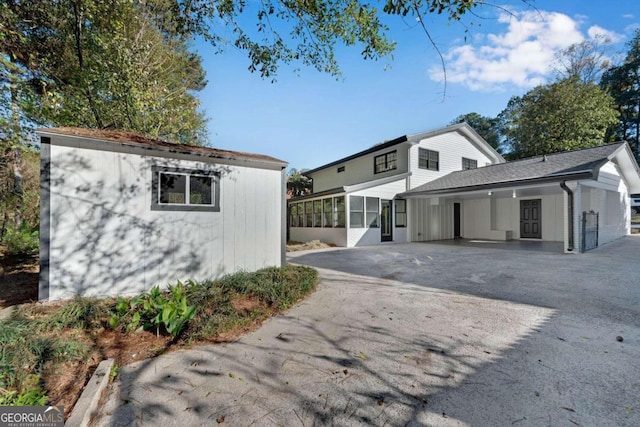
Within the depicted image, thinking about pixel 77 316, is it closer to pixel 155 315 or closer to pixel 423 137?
pixel 155 315

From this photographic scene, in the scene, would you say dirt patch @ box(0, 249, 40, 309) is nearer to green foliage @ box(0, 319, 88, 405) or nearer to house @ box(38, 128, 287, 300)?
house @ box(38, 128, 287, 300)

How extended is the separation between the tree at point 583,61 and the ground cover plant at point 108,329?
97.1 ft

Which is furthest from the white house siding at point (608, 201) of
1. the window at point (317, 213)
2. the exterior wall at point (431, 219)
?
the window at point (317, 213)

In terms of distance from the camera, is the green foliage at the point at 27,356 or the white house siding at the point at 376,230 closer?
the green foliage at the point at 27,356

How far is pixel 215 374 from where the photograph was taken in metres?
2.44

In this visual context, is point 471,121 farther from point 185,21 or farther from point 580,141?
point 185,21

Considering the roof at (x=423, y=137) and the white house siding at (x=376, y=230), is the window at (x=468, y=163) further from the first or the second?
the white house siding at (x=376, y=230)

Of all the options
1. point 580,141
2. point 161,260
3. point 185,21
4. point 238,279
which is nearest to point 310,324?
point 238,279

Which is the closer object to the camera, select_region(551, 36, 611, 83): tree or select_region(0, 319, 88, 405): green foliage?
select_region(0, 319, 88, 405): green foliage

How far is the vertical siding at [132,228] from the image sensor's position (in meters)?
4.15

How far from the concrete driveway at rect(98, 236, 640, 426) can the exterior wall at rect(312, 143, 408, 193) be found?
1025 centimetres

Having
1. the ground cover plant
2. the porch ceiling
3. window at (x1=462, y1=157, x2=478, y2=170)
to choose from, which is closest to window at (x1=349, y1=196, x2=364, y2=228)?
the porch ceiling

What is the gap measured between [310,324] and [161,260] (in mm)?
3086

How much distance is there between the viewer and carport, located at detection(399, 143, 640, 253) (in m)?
8.57
